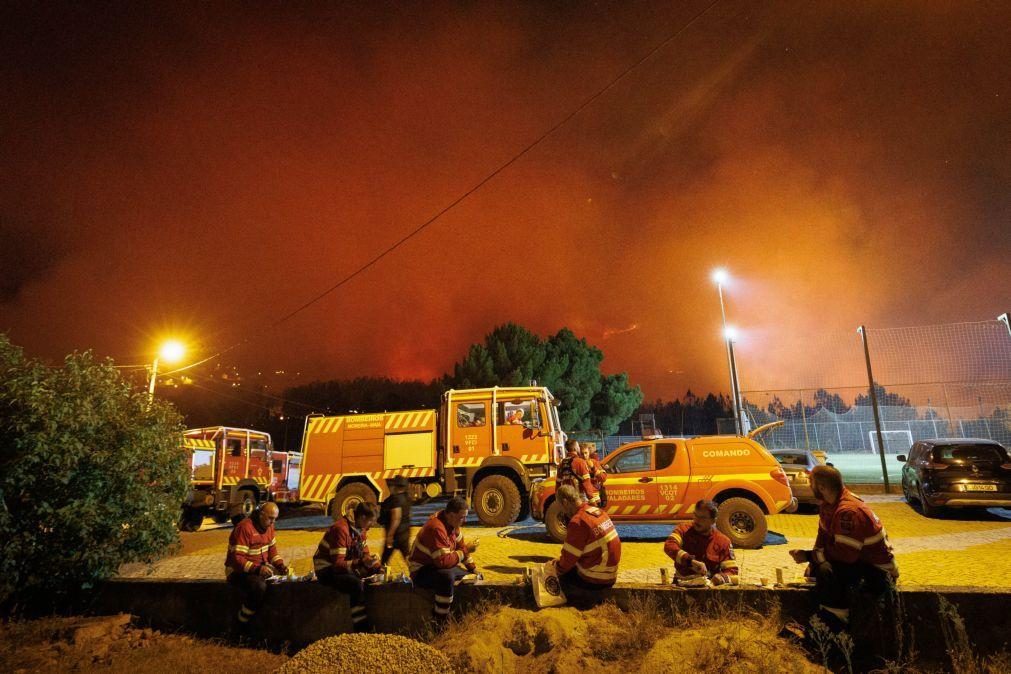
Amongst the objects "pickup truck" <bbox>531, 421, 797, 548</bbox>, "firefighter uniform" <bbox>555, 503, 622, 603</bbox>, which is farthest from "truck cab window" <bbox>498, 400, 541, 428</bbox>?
"firefighter uniform" <bbox>555, 503, 622, 603</bbox>

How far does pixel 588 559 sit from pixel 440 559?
144 centimetres

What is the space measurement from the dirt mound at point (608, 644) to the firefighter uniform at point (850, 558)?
497 millimetres

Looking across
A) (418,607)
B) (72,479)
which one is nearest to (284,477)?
(72,479)

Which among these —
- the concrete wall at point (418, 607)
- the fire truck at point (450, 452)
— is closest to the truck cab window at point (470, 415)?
the fire truck at point (450, 452)

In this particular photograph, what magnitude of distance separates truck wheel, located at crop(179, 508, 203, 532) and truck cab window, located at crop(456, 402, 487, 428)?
847 centimetres

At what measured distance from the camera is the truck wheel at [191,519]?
14555 millimetres

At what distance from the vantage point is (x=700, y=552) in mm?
5281

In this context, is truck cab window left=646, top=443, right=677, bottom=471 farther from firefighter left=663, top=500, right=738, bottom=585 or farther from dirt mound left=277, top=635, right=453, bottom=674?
dirt mound left=277, top=635, right=453, bottom=674

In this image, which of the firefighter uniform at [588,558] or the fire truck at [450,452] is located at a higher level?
the fire truck at [450,452]

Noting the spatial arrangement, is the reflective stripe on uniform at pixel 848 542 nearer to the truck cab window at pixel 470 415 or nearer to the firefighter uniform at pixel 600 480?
the firefighter uniform at pixel 600 480

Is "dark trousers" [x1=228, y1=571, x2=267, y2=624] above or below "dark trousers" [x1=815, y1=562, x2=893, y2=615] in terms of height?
below

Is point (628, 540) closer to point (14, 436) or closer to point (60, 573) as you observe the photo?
point (60, 573)

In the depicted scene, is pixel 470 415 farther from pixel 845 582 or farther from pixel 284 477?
pixel 284 477

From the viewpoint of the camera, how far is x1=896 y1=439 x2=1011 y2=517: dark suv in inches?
369
